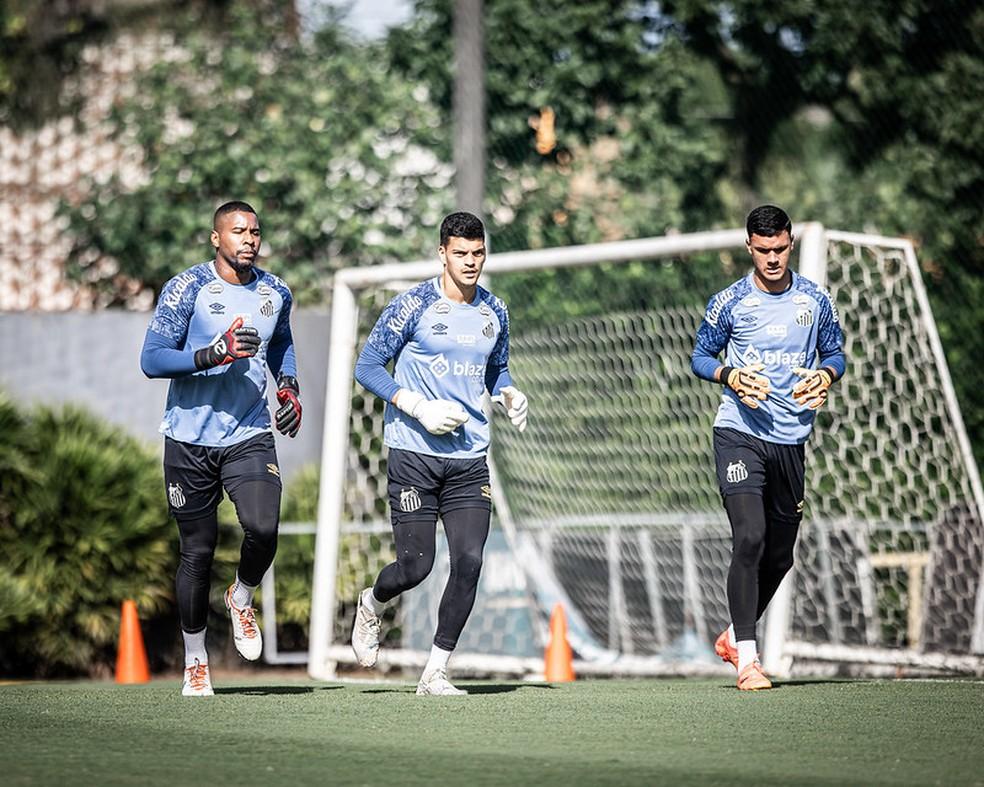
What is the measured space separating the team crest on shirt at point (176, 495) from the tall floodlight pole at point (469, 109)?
569 centimetres

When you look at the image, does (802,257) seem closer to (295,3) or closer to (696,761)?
(696,761)

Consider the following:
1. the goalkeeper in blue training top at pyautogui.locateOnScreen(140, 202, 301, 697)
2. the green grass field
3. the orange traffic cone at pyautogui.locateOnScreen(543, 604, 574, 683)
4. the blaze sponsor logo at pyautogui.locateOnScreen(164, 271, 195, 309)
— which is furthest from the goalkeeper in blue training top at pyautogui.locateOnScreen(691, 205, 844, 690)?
the orange traffic cone at pyautogui.locateOnScreen(543, 604, 574, 683)

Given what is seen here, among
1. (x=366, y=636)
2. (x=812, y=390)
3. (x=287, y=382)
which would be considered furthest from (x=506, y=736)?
(x=812, y=390)

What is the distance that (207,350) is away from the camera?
7582mm

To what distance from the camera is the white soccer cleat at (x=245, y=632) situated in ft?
26.2

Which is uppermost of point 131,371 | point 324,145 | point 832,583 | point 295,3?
point 295,3

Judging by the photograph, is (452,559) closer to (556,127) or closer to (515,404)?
(515,404)

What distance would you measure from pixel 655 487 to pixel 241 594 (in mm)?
5979

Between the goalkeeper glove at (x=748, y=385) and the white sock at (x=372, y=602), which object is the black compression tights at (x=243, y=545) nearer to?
the white sock at (x=372, y=602)

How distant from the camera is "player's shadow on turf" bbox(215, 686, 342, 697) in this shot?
8594 mm

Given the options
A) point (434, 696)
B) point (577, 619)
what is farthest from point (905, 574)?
point (434, 696)

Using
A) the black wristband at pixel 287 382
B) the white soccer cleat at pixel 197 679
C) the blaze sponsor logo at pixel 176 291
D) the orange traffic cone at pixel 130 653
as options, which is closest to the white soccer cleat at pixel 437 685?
the white soccer cleat at pixel 197 679

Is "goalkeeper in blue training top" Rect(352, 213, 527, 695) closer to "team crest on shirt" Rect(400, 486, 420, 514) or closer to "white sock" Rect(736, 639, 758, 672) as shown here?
"team crest on shirt" Rect(400, 486, 420, 514)

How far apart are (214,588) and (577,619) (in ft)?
9.22
